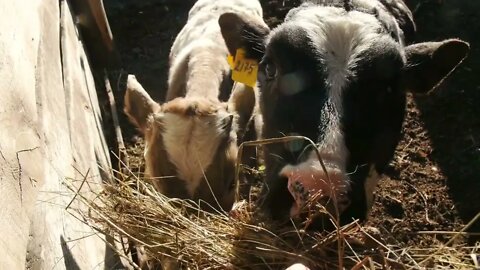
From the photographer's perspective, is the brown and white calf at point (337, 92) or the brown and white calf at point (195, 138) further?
the brown and white calf at point (195, 138)

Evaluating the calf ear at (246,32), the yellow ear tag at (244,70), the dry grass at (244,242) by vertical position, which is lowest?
the dry grass at (244,242)

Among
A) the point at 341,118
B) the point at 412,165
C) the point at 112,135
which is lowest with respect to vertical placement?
the point at 412,165

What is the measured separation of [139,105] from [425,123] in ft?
11.0

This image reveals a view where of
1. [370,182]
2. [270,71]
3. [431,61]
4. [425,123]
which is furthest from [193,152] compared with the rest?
[425,123]

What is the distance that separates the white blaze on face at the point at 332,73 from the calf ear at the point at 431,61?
36 cm

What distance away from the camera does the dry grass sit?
2.94m

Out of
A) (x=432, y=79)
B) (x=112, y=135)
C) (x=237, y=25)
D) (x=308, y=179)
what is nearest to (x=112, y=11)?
(x=112, y=135)

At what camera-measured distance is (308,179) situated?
333cm

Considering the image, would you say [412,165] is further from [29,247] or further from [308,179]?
[29,247]

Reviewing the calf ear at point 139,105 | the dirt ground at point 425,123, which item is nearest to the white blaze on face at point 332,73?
the calf ear at point 139,105

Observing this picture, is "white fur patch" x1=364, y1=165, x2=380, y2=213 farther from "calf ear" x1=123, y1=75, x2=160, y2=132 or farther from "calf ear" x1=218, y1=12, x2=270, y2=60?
"calf ear" x1=123, y1=75, x2=160, y2=132

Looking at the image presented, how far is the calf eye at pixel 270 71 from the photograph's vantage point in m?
4.32

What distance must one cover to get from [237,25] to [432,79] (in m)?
1.38

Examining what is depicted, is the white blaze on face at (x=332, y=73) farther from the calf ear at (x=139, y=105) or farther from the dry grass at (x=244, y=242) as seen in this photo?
the calf ear at (x=139, y=105)
